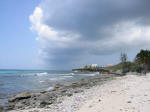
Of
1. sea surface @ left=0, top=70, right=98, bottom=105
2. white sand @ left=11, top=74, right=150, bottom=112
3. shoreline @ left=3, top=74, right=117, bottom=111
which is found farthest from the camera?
sea surface @ left=0, top=70, right=98, bottom=105

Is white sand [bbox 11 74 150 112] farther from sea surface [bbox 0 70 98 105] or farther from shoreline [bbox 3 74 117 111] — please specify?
sea surface [bbox 0 70 98 105]

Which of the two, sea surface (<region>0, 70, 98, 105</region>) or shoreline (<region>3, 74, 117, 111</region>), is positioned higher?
shoreline (<region>3, 74, 117, 111</region>)

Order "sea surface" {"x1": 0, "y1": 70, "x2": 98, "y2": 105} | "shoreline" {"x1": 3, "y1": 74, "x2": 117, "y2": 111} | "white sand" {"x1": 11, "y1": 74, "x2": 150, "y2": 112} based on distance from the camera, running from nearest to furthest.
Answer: "white sand" {"x1": 11, "y1": 74, "x2": 150, "y2": 112} < "shoreline" {"x1": 3, "y1": 74, "x2": 117, "y2": 111} < "sea surface" {"x1": 0, "y1": 70, "x2": 98, "y2": 105}

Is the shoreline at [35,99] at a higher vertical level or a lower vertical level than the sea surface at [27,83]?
higher

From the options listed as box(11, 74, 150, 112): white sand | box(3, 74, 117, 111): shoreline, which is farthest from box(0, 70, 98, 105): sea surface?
box(11, 74, 150, 112): white sand

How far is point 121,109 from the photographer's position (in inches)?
205

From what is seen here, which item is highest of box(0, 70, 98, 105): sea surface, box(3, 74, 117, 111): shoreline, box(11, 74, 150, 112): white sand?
box(11, 74, 150, 112): white sand

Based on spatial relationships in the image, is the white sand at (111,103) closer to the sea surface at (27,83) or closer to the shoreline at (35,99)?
the shoreline at (35,99)

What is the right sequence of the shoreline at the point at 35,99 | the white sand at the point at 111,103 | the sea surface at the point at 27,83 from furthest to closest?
the sea surface at the point at 27,83 → the shoreline at the point at 35,99 → the white sand at the point at 111,103

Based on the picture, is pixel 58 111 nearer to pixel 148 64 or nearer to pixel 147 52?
pixel 147 52

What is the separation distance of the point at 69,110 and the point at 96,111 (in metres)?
1.46

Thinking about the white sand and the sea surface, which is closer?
the white sand

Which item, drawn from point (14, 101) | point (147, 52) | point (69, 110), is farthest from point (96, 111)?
point (147, 52)

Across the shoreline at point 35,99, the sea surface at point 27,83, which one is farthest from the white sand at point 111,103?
the sea surface at point 27,83
